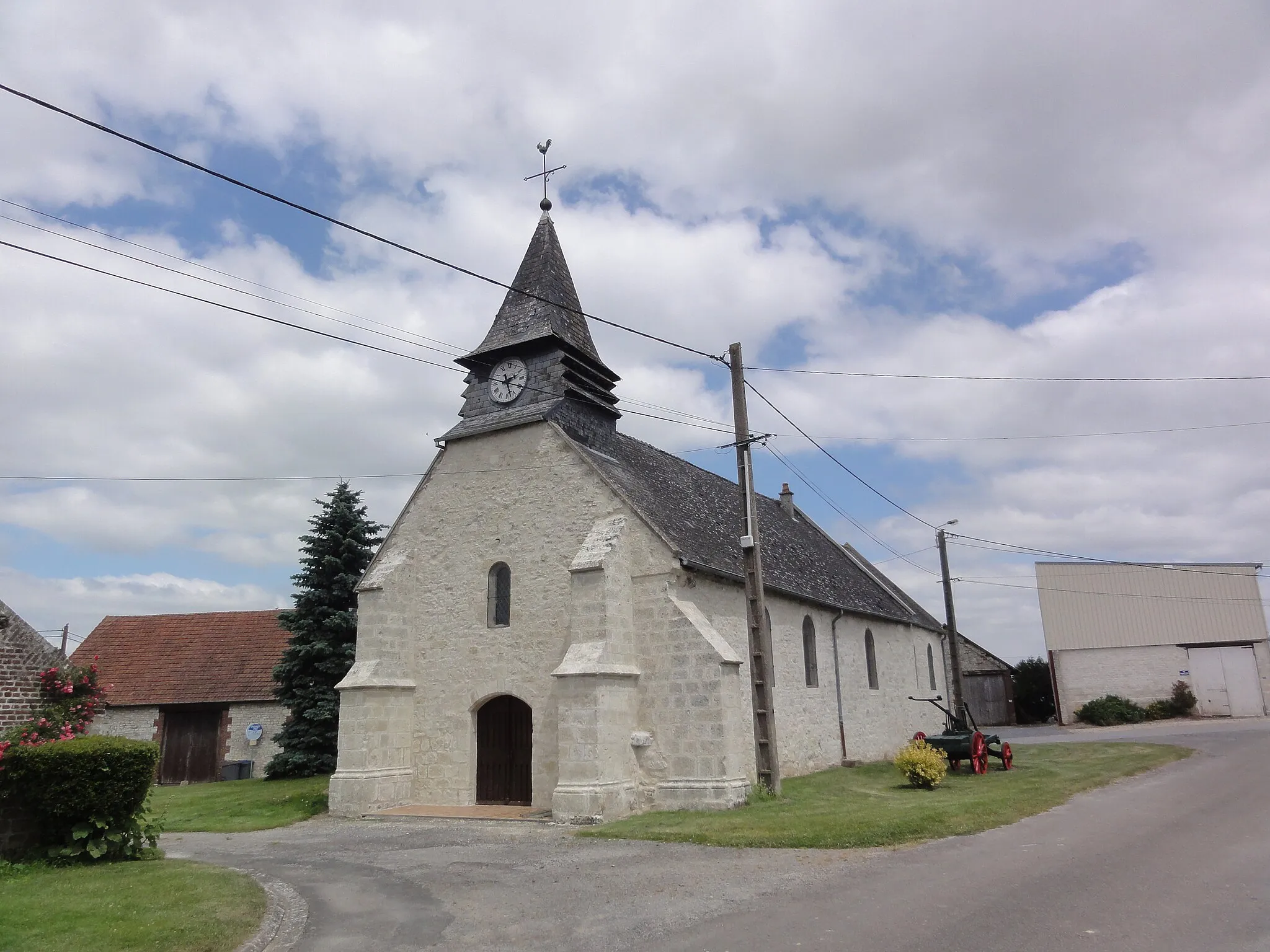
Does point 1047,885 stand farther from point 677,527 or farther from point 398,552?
point 398,552

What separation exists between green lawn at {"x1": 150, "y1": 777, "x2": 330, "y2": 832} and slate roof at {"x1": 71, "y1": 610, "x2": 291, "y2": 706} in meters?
4.38

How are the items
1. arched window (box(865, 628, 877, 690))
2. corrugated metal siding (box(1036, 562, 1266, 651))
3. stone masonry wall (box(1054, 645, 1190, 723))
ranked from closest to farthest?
arched window (box(865, 628, 877, 690))
stone masonry wall (box(1054, 645, 1190, 723))
corrugated metal siding (box(1036, 562, 1266, 651))

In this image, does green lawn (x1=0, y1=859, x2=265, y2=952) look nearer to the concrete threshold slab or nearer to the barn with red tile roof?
the concrete threshold slab

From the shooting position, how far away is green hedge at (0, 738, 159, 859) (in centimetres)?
1099

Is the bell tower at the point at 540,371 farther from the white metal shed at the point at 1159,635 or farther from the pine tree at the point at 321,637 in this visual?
the white metal shed at the point at 1159,635

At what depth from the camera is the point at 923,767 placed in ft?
53.9

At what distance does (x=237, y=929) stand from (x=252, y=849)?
20.0 feet

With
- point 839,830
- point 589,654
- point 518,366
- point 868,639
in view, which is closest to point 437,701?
point 589,654

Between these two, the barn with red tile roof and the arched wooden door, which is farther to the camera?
the barn with red tile roof

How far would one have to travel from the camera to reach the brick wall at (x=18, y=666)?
1162 centimetres

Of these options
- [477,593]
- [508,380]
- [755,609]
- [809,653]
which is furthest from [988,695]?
[508,380]

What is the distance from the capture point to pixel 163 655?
28969 mm

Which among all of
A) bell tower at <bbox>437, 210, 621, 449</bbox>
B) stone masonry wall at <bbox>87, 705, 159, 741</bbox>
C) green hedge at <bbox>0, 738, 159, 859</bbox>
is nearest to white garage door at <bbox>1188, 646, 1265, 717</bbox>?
bell tower at <bbox>437, 210, 621, 449</bbox>

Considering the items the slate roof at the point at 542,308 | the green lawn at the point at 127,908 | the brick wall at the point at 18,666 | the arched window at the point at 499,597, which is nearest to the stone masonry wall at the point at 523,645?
the arched window at the point at 499,597
